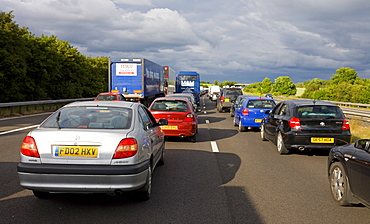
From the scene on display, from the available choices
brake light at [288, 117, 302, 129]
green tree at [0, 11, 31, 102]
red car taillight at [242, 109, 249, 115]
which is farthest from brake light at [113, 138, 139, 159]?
green tree at [0, 11, 31, 102]

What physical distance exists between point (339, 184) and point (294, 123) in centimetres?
398

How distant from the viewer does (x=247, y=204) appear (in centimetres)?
520

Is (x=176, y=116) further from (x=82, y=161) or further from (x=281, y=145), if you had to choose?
(x=82, y=161)

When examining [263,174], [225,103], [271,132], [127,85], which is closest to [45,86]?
[127,85]

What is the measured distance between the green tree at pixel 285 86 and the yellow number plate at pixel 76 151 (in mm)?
134610

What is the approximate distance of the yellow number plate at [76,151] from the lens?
4.61 meters

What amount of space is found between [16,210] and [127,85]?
21.4 metres

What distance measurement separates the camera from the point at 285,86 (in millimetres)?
135500

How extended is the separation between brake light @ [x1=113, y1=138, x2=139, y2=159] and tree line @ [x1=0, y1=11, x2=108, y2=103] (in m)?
23.6

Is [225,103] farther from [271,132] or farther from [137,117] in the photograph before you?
[137,117]

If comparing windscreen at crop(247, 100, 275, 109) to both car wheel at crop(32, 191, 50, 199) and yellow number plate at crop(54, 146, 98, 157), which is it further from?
yellow number plate at crop(54, 146, 98, 157)

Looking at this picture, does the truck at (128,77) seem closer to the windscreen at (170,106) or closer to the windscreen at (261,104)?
the windscreen at (261,104)

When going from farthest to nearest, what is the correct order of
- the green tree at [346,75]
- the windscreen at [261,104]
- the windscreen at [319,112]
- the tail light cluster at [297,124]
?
the green tree at [346,75]
the windscreen at [261,104]
the windscreen at [319,112]
the tail light cluster at [297,124]

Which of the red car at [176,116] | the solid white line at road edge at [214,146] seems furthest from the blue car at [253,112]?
the red car at [176,116]
